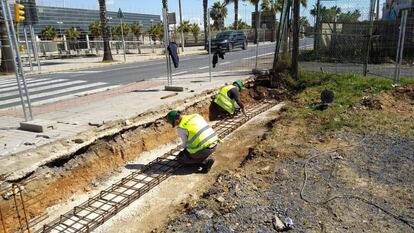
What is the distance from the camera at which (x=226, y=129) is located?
8352 mm

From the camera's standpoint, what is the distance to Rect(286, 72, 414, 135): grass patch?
7.26m

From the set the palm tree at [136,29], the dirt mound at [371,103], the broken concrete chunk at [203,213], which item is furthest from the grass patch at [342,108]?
the palm tree at [136,29]

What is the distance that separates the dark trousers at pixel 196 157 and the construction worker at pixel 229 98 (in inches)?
110

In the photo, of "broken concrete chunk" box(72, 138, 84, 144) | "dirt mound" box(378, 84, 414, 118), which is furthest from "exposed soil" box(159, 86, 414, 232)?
"broken concrete chunk" box(72, 138, 84, 144)

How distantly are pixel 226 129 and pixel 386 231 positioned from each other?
4.87 metres

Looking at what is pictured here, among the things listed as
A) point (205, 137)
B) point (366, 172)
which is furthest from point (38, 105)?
point (366, 172)

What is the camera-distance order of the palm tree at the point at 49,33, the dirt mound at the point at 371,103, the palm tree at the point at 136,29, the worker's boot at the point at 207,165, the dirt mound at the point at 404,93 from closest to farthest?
the worker's boot at the point at 207,165
the dirt mound at the point at 371,103
the dirt mound at the point at 404,93
the palm tree at the point at 49,33
the palm tree at the point at 136,29

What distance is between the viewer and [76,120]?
24.4 ft

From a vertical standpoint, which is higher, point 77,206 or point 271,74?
point 271,74

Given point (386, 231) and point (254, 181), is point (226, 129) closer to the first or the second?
point (254, 181)

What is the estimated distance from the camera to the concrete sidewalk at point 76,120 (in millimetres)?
5441

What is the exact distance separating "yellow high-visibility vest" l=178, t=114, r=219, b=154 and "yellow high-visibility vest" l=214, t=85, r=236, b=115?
3045mm

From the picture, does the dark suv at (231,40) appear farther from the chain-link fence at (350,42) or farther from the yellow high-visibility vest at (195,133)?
the yellow high-visibility vest at (195,133)

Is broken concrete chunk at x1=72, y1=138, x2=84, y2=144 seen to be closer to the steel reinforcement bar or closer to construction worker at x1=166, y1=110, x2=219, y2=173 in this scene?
the steel reinforcement bar
